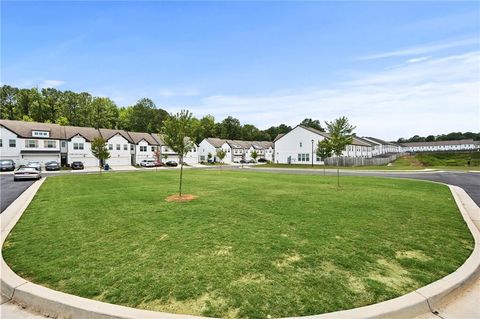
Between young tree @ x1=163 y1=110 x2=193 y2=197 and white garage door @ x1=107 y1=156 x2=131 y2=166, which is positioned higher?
young tree @ x1=163 y1=110 x2=193 y2=197

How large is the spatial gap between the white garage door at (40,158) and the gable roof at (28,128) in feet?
11.9

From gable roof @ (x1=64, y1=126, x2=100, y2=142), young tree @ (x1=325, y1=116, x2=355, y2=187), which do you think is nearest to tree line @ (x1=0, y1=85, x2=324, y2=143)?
gable roof @ (x1=64, y1=126, x2=100, y2=142)

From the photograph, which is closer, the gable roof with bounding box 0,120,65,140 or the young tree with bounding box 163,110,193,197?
the young tree with bounding box 163,110,193,197

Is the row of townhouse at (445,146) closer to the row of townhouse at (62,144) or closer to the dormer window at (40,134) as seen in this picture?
the row of townhouse at (62,144)

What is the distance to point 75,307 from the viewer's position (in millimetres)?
3795

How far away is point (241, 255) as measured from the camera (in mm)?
5633

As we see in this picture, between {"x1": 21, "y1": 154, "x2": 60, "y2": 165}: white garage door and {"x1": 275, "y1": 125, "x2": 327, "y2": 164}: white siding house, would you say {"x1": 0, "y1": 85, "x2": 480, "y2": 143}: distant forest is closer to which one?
{"x1": 275, "y1": 125, "x2": 327, "y2": 164}: white siding house

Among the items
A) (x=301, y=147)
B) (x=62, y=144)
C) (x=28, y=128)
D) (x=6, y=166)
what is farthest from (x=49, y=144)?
(x=301, y=147)

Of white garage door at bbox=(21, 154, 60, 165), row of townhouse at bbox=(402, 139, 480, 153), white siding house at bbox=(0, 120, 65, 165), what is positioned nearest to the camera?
white siding house at bbox=(0, 120, 65, 165)

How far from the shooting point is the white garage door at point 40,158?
5009cm

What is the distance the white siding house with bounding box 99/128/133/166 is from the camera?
60.6 m

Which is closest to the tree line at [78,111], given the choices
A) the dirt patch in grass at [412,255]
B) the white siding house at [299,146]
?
the white siding house at [299,146]

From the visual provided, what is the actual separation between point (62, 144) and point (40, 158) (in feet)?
15.7

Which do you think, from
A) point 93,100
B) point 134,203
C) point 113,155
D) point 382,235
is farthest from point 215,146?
point 382,235
